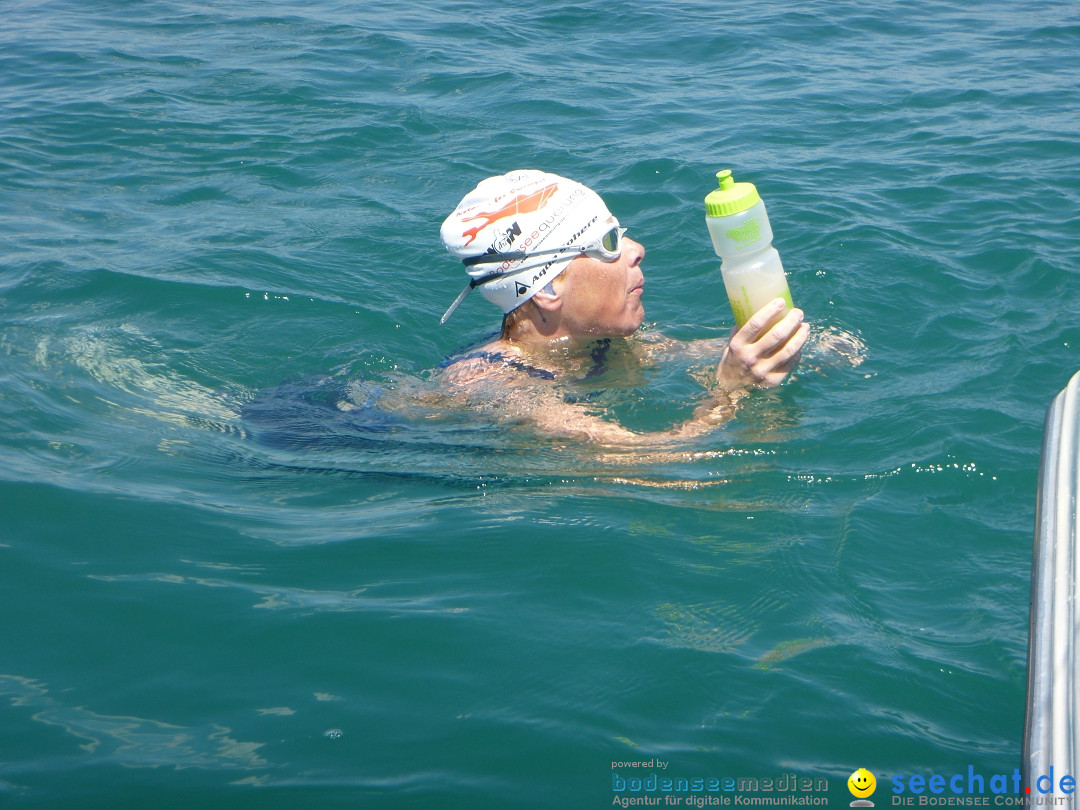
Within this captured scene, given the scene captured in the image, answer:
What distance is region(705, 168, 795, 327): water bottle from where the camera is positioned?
4.04 meters

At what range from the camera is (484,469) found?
4.77 m

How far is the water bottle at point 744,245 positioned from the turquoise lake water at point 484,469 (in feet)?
2.63

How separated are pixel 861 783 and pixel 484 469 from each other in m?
2.41

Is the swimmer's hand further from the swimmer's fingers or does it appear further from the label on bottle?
the label on bottle

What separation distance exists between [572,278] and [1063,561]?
3.04 m

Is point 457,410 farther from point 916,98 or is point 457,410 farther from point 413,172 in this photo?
point 916,98

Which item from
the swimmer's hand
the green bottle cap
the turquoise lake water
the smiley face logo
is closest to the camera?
the smiley face logo

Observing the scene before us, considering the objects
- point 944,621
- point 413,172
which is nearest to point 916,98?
point 413,172

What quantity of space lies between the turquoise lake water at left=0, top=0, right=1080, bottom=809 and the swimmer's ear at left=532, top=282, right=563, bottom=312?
0.60 m

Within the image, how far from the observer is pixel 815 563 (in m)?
3.90

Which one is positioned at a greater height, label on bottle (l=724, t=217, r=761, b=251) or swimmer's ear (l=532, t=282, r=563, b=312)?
swimmer's ear (l=532, t=282, r=563, b=312)

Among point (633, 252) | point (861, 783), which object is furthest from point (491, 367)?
point (861, 783)

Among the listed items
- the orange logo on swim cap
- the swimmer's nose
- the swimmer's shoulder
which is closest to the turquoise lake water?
the swimmer's shoulder

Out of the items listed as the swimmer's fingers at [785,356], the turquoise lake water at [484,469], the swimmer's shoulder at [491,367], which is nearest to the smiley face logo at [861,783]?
the turquoise lake water at [484,469]
